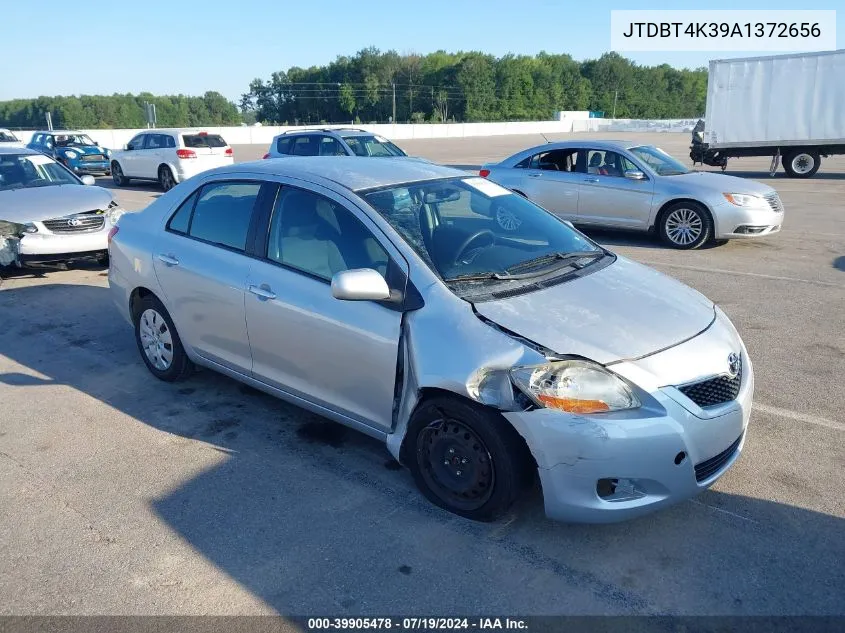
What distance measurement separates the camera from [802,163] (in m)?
20.7

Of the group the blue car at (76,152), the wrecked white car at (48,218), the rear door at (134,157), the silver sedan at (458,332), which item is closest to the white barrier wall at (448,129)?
the blue car at (76,152)

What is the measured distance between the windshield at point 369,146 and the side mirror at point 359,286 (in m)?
11.5

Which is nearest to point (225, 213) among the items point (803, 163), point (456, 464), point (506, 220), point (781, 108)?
point (506, 220)

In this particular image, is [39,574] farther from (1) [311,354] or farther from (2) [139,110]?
(2) [139,110]

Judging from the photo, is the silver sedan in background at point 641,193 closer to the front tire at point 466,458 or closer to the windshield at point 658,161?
the windshield at point 658,161

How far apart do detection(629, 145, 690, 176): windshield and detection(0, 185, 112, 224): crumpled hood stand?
751cm

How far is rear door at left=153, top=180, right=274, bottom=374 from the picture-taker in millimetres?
4258

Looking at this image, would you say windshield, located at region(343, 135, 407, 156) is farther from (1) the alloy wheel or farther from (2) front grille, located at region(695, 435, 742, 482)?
(1) the alloy wheel

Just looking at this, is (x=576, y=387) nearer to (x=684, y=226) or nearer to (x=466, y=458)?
(x=466, y=458)

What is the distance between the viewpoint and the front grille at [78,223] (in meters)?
8.20

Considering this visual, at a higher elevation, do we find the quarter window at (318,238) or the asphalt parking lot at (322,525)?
the quarter window at (318,238)

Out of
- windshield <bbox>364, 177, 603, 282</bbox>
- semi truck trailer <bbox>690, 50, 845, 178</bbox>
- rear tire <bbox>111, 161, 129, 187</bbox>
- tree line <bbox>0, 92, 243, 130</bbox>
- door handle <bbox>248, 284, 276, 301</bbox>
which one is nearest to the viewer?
windshield <bbox>364, 177, 603, 282</bbox>

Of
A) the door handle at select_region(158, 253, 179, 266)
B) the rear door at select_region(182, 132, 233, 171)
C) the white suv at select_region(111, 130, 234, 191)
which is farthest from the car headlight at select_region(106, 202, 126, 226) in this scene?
the rear door at select_region(182, 132, 233, 171)

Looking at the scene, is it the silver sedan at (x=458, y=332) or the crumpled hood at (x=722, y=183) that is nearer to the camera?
the silver sedan at (x=458, y=332)
